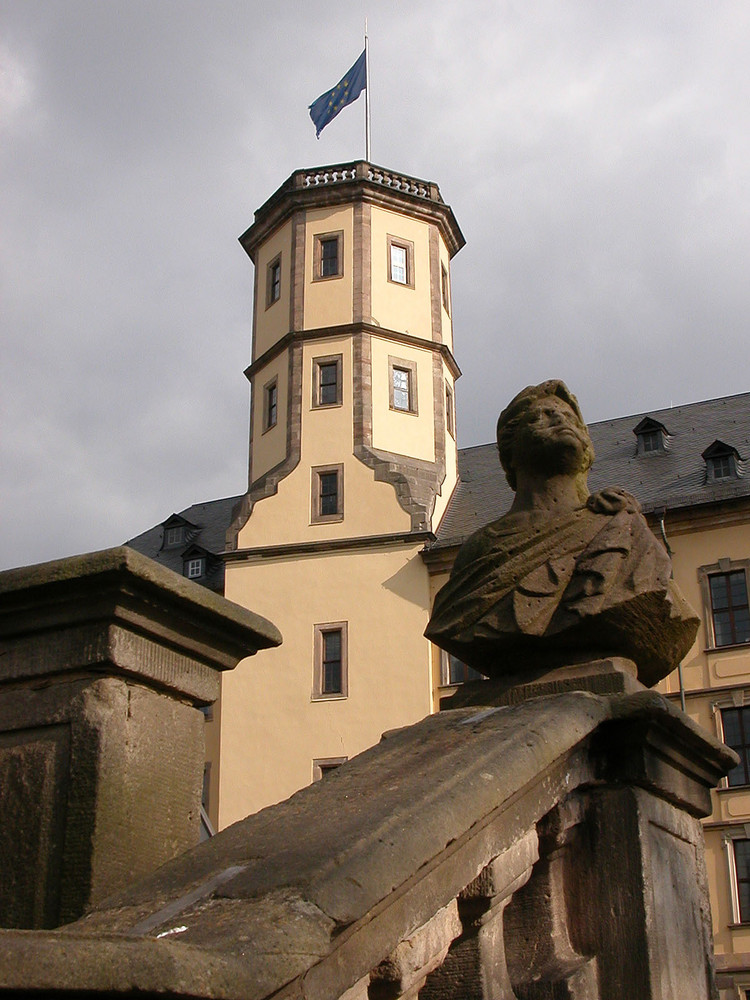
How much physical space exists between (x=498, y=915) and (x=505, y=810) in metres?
0.28

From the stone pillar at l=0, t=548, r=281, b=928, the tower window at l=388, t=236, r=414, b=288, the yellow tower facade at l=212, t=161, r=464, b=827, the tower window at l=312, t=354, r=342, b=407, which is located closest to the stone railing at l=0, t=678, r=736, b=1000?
the stone pillar at l=0, t=548, r=281, b=928

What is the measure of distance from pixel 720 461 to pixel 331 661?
33.4 ft

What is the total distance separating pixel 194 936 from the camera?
247 centimetres

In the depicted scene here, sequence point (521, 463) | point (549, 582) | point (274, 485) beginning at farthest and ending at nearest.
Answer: point (274, 485), point (521, 463), point (549, 582)

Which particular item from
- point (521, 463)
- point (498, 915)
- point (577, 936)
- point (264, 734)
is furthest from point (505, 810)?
point (264, 734)

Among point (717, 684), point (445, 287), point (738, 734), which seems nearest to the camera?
point (738, 734)

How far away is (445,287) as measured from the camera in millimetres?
35531

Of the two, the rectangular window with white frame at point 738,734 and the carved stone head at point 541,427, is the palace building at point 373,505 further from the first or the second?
the carved stone head at point 541,427

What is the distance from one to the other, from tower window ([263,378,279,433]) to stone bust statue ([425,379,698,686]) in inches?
1116

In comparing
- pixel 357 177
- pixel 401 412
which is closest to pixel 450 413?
pixel 401 412

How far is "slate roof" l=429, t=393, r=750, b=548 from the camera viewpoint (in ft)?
94.2

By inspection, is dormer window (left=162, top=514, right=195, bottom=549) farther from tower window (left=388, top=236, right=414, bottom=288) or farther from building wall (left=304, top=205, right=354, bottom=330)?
tower window (left=388, top=236, right=414, bottom=288)

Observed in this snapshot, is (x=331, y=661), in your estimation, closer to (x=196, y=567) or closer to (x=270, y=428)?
(x=270, y=428)

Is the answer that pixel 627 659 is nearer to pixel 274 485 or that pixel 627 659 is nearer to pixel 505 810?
pixel 505 810
